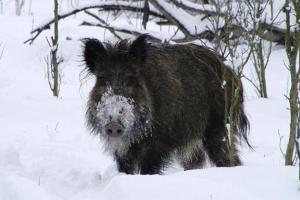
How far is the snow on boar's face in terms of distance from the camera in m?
5.18

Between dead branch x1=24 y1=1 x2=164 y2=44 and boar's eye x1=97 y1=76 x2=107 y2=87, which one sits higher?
boar's eye x1=97 y1=76 x2=107 y2=87

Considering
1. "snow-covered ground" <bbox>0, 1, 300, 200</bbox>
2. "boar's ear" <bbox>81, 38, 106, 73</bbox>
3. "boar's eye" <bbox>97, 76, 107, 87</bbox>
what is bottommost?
"snow-covered ground" <bbox>0, 1, 300, 200</bbox>

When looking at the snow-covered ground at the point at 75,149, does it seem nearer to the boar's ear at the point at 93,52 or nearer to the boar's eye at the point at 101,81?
the boar's ear at the point at 93,52

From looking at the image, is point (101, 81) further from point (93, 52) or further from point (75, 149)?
point (75, 149)

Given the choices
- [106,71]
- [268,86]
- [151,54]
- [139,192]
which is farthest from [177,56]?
[268,86]

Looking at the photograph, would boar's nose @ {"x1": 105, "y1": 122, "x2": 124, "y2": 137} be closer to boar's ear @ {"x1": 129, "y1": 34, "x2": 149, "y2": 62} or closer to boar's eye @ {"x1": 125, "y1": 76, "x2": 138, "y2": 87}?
boar's eye @ {"x1": 125, "y1": 76, "x2": 138, "y2": 87}

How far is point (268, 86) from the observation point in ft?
34.8

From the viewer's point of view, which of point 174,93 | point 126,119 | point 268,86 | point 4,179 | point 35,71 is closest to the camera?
point 4,179

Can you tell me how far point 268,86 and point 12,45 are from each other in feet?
17.4

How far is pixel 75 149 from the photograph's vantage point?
21.8 ft

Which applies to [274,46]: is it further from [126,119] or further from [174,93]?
[126,119]

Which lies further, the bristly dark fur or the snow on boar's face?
the bristly dark fur

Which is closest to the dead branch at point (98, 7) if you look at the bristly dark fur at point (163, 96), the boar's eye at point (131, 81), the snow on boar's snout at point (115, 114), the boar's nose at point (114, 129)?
the bristly dark fur at point (163, 96)

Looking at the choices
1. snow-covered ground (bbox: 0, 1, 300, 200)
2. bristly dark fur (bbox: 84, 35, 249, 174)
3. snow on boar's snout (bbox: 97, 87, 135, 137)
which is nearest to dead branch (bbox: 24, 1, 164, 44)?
snow-covered ground (bbox: 0, 1, 300, 200)
